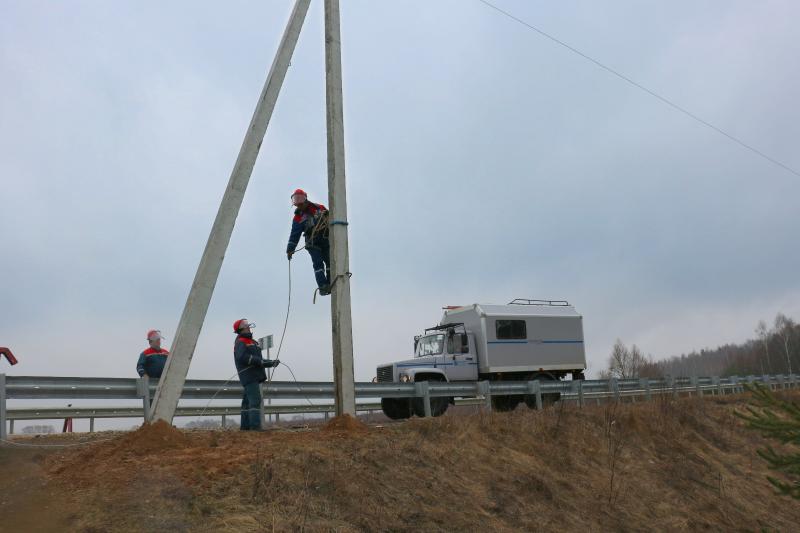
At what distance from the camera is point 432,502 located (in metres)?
6.66

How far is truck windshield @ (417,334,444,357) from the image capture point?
17.3 meters

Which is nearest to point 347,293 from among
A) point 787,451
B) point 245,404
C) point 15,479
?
point 245,404

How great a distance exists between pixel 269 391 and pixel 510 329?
359 inches

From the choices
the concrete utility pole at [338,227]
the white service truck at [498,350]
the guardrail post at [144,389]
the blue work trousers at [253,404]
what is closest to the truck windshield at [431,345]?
the white service truck at [498,350]

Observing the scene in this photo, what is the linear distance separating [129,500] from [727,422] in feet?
51.7

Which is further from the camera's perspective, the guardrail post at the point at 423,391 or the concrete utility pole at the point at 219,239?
the guardrail post at the point at 423,391

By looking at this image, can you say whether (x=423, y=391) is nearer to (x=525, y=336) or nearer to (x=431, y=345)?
(x=431, y=345)

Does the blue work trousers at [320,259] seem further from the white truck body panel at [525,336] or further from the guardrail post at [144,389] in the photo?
the white truck body panel at [525,336]

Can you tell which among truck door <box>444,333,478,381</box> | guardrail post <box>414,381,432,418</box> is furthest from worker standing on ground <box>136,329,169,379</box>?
truck door <box>444,333,478,381</box>

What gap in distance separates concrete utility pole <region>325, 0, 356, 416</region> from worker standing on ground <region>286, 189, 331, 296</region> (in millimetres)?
539

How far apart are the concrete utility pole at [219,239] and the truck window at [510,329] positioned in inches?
464

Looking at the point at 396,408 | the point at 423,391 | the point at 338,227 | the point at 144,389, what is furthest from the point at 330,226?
the point at 396,408

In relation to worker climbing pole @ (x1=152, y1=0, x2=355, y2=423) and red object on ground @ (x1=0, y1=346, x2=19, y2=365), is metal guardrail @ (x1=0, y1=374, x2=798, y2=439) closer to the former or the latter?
red object on ground @ (x1=0, y1=346, x2=19, y2=365)

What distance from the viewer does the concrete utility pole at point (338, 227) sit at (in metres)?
8.05
